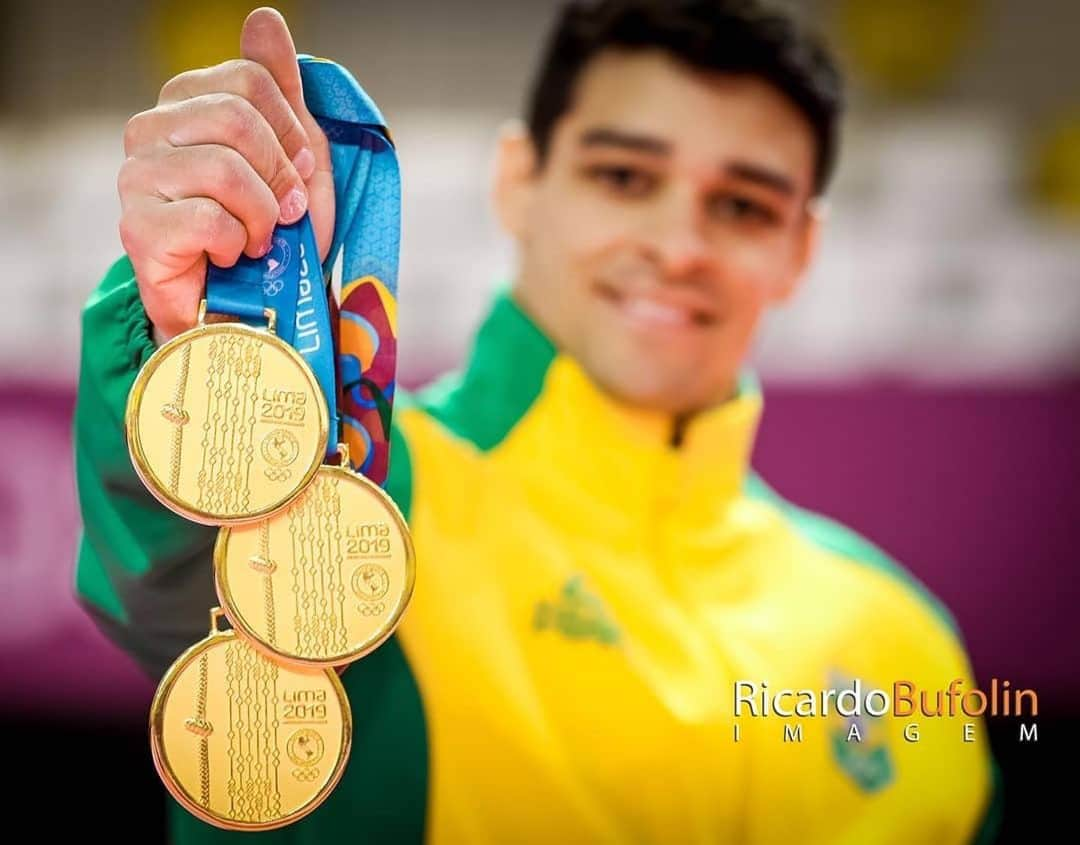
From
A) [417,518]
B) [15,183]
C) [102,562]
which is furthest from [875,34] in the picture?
[102,562]

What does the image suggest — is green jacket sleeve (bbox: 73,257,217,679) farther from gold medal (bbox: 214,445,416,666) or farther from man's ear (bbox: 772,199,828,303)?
man's ear (bbox: 772,199,828,303)

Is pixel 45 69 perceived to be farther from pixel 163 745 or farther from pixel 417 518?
pixel 163 745

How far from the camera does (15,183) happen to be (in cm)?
296

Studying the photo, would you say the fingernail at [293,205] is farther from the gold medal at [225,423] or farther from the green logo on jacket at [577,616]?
the green logo on jacket at [577,616]

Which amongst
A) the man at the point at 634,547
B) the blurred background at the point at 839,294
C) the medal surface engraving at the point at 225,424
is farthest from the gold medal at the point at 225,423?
the blurred background at the point at 839,294

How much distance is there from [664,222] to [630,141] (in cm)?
6

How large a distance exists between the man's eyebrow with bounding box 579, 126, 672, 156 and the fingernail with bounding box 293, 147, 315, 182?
39cm

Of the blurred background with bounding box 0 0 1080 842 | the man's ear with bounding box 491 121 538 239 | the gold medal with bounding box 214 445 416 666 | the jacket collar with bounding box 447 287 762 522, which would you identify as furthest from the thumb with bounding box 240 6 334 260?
the blurred background with bounding box 0 0 1080 842

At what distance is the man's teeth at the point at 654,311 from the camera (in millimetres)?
965

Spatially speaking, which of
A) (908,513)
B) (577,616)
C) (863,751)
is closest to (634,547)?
(577,616)

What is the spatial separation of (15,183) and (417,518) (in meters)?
2.44

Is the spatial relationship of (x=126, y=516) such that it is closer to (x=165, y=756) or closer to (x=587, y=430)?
(x=165, y=756)

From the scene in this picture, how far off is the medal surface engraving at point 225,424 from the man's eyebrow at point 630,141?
44cm

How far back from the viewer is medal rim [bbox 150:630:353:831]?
583 mm
